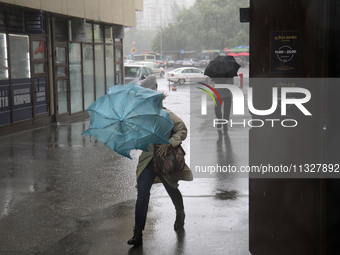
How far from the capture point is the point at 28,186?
7391 mm

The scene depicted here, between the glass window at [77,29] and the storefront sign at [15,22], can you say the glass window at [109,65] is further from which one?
the storefront sign at [15,22]

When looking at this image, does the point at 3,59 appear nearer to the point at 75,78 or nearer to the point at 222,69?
the point at 75,78

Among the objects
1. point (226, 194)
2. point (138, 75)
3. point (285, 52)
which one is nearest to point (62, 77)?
point (226, 194)

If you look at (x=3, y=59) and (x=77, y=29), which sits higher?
(x=77, y=29)

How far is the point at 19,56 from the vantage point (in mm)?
12734

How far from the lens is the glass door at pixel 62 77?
14.7 m

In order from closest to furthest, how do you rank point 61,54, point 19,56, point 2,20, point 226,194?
1. point 226,194
2. point 2,20
3. point 19,56
4. point 61,54

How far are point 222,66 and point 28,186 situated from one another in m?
7.19

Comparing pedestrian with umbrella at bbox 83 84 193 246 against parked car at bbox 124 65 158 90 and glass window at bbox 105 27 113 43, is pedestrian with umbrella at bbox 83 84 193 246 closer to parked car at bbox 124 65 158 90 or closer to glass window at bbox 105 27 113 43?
glass window at bbox 105 27 113 43

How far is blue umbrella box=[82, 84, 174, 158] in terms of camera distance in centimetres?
446

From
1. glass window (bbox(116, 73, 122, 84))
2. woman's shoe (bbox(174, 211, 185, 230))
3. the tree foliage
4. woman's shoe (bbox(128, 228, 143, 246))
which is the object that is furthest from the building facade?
the tree foliage

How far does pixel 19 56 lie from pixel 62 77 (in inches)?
91.4

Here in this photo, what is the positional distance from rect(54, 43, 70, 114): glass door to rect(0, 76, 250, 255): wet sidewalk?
16.9ft

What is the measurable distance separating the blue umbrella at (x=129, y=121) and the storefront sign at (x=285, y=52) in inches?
52.8
